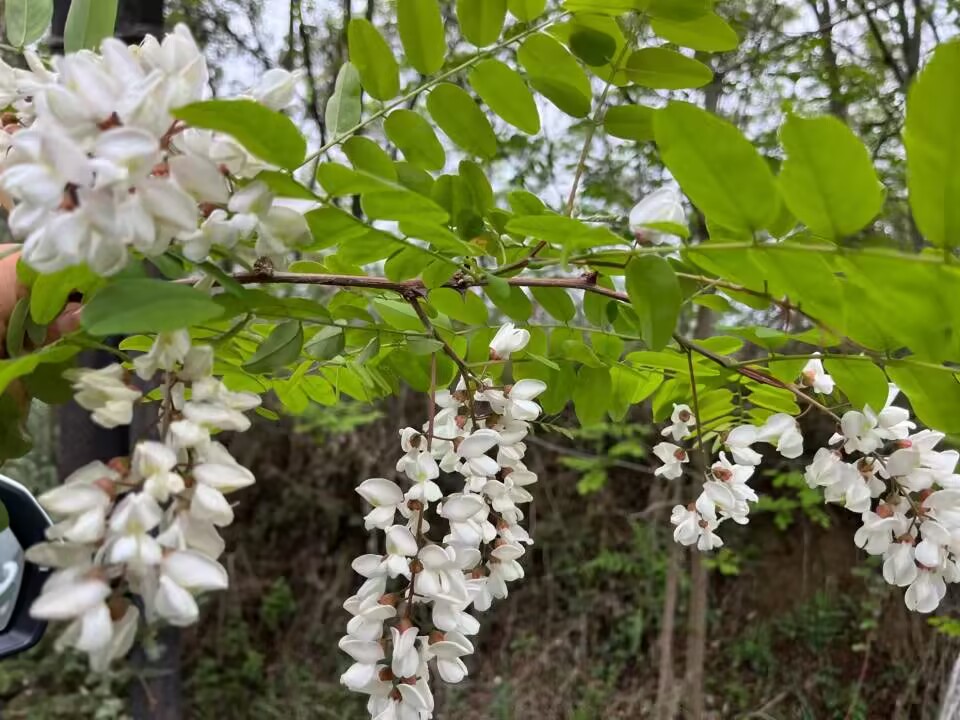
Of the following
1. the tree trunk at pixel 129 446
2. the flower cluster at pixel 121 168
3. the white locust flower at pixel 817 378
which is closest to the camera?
the flower cluster at pixel 121 168

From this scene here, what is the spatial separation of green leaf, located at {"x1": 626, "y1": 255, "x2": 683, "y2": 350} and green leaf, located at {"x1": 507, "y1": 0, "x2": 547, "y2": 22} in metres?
0.23

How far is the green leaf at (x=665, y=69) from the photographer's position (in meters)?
0.53

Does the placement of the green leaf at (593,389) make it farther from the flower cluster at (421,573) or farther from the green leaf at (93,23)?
the green leaf at (93,23)

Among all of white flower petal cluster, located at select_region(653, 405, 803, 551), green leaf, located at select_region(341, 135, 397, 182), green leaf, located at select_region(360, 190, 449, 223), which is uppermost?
green leaf, located at select_region(341, 135, 397, 182)

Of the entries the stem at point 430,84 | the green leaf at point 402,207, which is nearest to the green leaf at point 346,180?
the green leaf at point 402,207

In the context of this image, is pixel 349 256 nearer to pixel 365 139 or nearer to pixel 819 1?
pixel 365 139

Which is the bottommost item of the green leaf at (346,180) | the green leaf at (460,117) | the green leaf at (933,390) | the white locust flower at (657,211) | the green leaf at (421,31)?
the green leaf at (933,390)

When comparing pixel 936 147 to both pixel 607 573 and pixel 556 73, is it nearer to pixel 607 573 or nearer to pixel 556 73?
pixel 556 73

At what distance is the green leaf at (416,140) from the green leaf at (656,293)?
195 millimetres

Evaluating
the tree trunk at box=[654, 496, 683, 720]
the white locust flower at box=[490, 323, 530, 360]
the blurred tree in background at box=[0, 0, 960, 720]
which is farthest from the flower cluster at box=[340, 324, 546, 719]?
the tree trunk at box=[654, 496, 683, 720]

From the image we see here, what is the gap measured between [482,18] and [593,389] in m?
0.32

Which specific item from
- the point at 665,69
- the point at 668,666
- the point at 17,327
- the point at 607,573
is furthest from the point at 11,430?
the point at 607,573

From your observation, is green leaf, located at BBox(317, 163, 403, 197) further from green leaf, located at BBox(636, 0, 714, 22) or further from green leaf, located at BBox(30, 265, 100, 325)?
green leaf, located at BBox(636, 0, 714, 22)

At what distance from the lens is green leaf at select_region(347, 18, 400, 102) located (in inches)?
19.8
